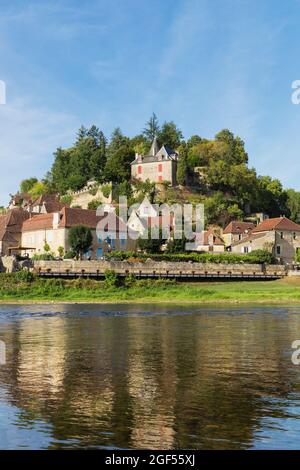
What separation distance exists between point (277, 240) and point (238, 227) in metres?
9.31

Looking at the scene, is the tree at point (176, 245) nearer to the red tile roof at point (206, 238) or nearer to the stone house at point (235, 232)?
the red tile roof at point (206, 238)

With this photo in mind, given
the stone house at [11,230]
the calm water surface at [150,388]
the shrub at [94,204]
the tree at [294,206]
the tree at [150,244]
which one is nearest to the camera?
the calm water surface at [150,388]

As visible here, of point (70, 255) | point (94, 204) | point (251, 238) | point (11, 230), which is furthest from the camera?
point (94, 204)

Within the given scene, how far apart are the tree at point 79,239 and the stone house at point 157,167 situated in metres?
30.3

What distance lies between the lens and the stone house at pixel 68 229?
250 ft

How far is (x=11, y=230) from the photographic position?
3287 inches

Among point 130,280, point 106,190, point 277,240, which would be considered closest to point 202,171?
point 106,190

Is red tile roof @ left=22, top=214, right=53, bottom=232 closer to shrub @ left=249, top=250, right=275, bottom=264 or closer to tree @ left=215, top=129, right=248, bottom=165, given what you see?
shrub @ left=249, top=250, right=275, bottom=264

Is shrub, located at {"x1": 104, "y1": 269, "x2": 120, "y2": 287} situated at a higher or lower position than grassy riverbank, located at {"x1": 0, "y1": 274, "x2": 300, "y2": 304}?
higher

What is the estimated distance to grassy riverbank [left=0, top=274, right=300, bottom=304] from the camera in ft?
180

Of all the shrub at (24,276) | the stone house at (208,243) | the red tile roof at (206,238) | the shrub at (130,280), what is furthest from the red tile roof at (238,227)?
the shrub at (24,276)

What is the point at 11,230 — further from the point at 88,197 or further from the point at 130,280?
the point at 130,280

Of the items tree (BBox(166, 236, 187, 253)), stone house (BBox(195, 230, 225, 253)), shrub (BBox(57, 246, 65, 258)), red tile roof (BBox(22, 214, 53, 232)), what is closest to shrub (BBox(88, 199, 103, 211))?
red tile roof (BBox(22, 214, 53, 232))

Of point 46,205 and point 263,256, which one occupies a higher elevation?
point 46,205
